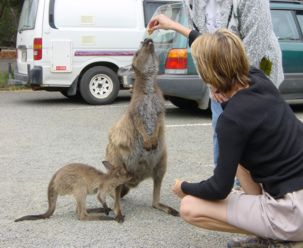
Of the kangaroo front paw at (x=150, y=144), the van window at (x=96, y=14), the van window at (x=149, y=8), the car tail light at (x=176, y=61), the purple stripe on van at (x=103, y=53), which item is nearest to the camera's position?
the kangaroo front paw at (x=150, y=144)

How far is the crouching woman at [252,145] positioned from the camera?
119 inches

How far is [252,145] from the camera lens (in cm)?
306

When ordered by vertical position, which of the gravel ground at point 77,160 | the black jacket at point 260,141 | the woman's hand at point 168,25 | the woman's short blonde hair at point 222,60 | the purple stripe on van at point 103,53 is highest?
the woman's hand at point 168,25

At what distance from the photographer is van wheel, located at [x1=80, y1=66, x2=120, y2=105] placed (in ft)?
36.9

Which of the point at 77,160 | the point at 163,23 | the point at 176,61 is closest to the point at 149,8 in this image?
the point at 176,61

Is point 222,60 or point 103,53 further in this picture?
point 103,53

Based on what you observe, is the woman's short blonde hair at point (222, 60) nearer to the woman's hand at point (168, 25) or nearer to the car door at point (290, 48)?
the woman's hand at point (168, 25)

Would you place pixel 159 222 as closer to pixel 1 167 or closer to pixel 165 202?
pixel 165 202

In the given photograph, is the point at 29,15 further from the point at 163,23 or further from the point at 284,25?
the point at 163,23

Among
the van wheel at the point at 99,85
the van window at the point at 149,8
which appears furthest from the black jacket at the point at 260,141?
the van window at the point at 149,8

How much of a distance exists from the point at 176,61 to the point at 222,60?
6.01m

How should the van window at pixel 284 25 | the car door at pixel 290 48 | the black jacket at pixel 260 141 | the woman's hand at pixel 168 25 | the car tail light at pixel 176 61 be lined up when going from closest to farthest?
the black jacket at pixel 260 141, the woman's hand at pixel 168 25, the car tail light at pixel 176 61, the car door at pixel 290 48, the van window at pixel 284 25

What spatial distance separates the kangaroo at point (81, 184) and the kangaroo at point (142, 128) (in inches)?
4.0

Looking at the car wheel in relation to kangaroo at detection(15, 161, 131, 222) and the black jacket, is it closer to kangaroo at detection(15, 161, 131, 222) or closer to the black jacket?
kangaroo at detection(15, 161, 131, 222)
